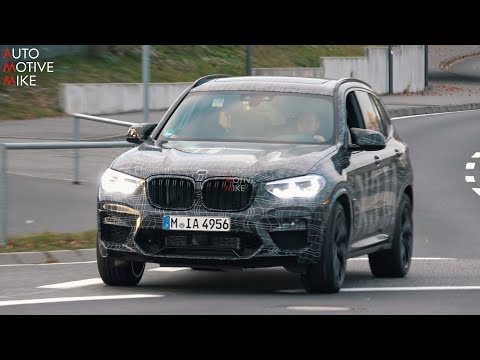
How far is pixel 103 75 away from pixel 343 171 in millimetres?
26333

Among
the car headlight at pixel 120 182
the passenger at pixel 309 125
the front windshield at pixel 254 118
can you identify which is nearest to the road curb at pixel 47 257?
the front windshield at pixel 254 118

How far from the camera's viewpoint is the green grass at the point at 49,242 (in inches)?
600

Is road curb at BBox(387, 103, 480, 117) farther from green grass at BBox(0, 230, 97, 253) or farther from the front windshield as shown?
the front windshield

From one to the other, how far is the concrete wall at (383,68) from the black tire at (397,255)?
34.5 metres

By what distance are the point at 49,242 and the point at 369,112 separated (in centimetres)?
374

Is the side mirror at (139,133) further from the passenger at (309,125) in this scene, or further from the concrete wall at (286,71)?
the concrete wall at (286,71)

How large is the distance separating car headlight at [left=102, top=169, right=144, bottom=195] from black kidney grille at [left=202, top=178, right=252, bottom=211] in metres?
0.55

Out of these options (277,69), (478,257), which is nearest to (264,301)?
(478,257)

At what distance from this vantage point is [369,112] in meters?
13.8

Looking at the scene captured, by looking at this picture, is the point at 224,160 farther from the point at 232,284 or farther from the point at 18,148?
the point at 18,148

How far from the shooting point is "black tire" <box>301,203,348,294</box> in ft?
37.7

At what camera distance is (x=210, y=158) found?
37.8ft

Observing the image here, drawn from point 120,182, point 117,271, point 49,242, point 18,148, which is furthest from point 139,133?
point 18,148
